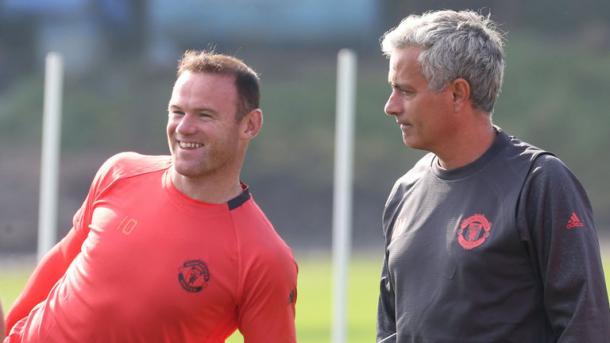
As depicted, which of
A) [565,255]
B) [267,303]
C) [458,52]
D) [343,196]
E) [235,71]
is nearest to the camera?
[565,255]

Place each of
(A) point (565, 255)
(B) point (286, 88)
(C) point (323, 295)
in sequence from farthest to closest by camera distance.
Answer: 1. (B) point (286, 88)
2. (C) point (323, 295)
3. (A) point (565, 255)

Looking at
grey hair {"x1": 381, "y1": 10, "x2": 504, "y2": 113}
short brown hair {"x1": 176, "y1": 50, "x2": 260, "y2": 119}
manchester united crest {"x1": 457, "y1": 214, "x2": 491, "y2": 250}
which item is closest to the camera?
manchester united crest {"x1": 457, "y1": 214, "x2": 491, "y2": 250}

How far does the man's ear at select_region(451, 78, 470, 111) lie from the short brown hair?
78cm

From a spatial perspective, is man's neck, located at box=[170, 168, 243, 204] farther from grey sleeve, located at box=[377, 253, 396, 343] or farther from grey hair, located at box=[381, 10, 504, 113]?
grey hair, located at box=[381, 10, 504, 113]

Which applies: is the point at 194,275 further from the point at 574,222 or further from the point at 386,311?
the point at 574,222

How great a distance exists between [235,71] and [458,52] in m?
0.83

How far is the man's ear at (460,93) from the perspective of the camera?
3795mm

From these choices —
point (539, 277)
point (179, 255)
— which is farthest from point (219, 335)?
point (539, 277)

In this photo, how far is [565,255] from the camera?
11.4ft

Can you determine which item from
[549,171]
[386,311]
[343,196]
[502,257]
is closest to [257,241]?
[386,311]

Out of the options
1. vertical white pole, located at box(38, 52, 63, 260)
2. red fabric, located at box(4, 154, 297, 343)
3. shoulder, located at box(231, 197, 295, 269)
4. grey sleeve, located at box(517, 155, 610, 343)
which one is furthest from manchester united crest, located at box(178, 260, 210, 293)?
vertical white pole, located at box(38, 52, 63, 260)

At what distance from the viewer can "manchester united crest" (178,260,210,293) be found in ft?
13.0

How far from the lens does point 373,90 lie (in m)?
23.2

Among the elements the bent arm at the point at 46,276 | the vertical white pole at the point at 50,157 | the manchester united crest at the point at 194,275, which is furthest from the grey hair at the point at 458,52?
the vertical white pole at the point at 50,157
